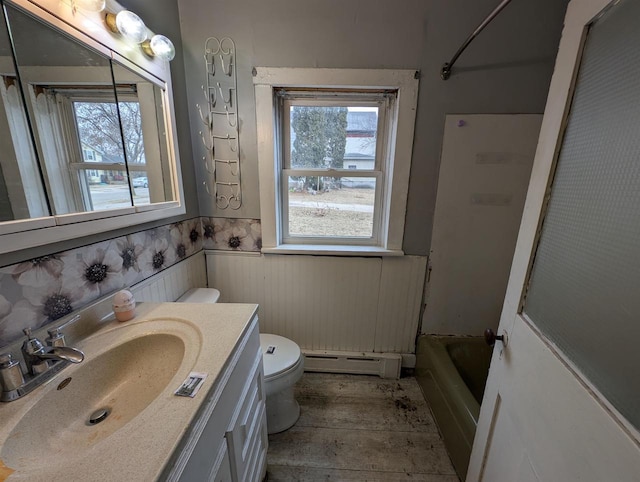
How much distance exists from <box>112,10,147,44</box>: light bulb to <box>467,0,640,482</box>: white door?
1.35 metres

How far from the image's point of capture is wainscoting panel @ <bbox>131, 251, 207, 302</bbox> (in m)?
1.16

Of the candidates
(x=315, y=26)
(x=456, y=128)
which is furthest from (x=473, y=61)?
(x=315, y=26)

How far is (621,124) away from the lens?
51cm

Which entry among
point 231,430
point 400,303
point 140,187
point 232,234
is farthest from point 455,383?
point 140,187

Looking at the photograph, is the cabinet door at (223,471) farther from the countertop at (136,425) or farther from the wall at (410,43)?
the wall at (410,43)

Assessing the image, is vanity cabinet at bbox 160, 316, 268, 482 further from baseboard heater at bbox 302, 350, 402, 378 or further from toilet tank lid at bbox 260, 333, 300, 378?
baseboard heater at bbox 302, 350, 402, 378

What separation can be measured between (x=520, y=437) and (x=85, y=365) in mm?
1238

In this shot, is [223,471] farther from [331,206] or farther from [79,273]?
[331,206]

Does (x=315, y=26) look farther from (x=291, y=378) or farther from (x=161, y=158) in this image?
(x=291, y=378)

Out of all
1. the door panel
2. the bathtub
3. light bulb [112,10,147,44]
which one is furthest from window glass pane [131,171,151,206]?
the bathtub

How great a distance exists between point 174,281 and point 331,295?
0.93m

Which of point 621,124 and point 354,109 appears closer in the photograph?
point 621,124

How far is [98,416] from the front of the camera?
702 millimetres

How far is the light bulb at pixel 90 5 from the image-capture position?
789 mm
